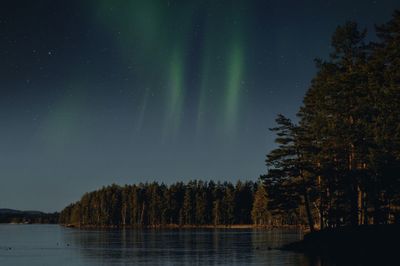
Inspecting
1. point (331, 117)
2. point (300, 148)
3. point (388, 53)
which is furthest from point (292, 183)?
point (388, 53)

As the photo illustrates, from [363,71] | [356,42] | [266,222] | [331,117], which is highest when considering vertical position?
[356,42]

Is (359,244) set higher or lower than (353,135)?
lower

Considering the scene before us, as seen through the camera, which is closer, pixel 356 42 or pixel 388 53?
pixel 388 53

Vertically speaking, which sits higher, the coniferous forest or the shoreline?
the coniferous forest

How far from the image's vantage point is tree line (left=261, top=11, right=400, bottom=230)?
45.2 m

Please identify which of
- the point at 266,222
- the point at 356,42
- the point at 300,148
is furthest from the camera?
the point at 266,222

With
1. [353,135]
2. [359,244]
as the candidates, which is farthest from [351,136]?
[359,244]

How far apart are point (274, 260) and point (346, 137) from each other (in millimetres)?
12529

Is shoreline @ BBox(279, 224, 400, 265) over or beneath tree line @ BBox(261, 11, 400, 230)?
beneath

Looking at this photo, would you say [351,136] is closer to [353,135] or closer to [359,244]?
[353,135]

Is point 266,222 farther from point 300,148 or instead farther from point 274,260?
point 274,260

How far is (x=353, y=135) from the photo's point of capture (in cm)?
4941

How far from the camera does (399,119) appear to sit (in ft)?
147

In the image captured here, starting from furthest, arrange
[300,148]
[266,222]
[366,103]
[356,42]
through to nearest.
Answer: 1. [266,222]
2. [300,148]
3. [356,42]
4. [366,103]
